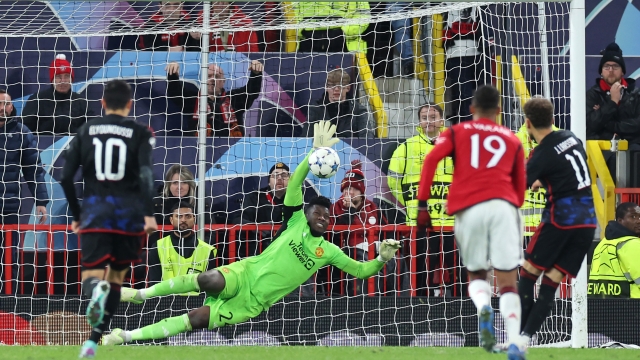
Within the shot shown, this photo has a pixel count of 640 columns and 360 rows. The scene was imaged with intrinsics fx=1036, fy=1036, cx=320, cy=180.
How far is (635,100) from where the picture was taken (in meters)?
11.6

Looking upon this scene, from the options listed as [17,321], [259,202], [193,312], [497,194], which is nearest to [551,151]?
[497,194]

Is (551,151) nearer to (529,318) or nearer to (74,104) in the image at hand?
(529,318)

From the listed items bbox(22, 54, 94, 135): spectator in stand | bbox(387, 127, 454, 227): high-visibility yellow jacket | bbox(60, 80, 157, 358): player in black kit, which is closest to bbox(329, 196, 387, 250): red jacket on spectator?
bbox(387, 127, 454, 227): high-visibility yellow jacket

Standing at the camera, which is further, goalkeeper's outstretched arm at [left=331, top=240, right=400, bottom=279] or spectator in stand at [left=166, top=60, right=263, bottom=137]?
spectator in stand at [left=166, top=60, right=263, bottom=137]

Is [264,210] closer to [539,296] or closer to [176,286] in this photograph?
[176,286]

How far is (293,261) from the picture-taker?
938cm

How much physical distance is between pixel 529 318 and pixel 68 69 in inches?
240

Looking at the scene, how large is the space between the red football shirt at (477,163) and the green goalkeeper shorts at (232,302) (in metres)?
2.99

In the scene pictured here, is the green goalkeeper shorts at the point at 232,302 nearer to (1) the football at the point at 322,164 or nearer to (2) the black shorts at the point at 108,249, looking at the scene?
(1) the football at the point at 322,164

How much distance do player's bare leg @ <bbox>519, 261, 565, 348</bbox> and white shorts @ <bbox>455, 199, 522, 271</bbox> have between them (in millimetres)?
785

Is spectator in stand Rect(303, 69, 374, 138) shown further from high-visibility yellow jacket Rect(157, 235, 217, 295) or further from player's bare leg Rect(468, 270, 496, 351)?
player's bare leg Rect(468, 270, 496, 351)

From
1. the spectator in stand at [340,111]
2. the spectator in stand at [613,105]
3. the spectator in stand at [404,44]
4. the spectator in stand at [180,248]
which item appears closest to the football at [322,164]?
the spectator in stand at [180,248]

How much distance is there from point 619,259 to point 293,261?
3.38 meters

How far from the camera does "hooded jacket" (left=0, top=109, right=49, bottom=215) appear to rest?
10.7m
